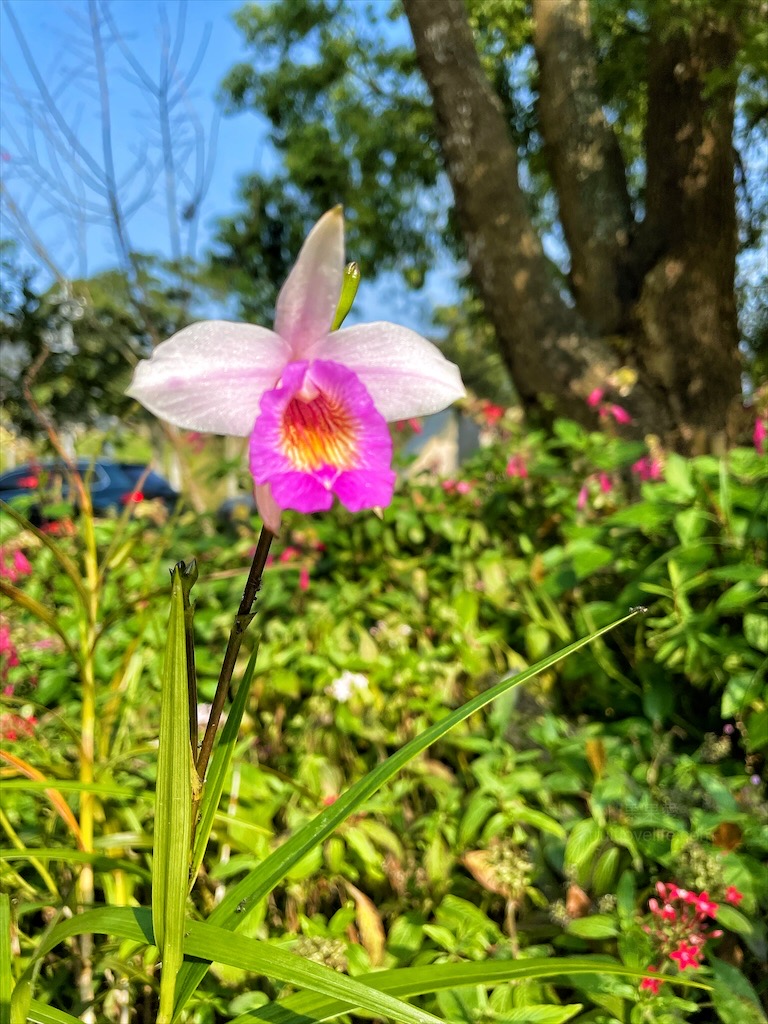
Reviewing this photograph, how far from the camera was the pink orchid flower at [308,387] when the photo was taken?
74 centimetres

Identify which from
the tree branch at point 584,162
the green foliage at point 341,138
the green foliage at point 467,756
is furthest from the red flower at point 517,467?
the green foliage at point 341,138

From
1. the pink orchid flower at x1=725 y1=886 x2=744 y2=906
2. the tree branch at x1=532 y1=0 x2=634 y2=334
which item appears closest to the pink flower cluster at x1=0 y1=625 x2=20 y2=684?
the pink orchid flower at x1=725 y1=886 x2=744 y2=906

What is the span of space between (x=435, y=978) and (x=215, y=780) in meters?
0.29

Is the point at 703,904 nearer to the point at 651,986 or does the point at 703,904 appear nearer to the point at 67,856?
the point at 651,986

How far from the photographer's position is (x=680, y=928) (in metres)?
1.03

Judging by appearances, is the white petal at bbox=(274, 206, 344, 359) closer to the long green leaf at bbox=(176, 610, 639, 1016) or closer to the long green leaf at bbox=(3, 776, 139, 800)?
the long green leaf at bbox=(176, 610, 639, 1016)

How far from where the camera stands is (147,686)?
1748 millimetres

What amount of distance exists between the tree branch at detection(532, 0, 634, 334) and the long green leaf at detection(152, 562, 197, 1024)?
14.4ft

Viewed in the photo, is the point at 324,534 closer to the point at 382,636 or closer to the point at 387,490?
the point at 382,636

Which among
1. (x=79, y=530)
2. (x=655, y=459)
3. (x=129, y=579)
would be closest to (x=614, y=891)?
(x=655, y=459)

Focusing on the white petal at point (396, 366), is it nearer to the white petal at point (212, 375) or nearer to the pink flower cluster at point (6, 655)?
the white petal at point (212, 375)

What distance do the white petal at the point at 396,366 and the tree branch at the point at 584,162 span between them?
403 cm

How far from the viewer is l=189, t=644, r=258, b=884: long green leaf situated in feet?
2.31

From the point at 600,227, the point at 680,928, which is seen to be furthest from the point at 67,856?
the point at 600,227
